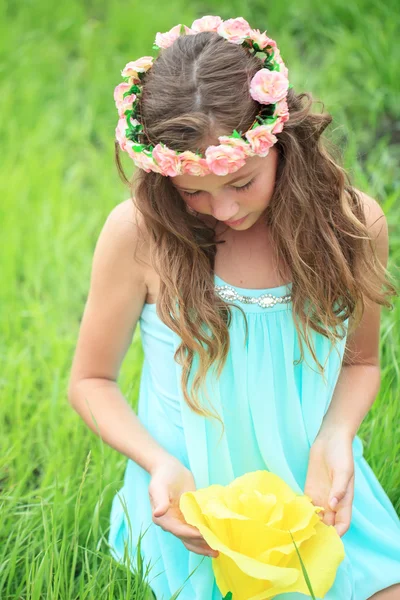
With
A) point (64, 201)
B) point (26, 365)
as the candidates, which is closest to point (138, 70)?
point (26, 365)

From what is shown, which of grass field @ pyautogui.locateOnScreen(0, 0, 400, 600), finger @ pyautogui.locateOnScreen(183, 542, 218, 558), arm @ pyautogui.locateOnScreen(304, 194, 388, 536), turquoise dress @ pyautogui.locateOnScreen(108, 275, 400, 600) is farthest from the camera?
grass field @ pyautogui.locateOnScreen(0, 0, 400, 600)

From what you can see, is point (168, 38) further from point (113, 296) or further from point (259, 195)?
point (113, 296)

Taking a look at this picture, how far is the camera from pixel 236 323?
5.59 ft

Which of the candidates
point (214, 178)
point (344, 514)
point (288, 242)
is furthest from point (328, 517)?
point (214, 178)

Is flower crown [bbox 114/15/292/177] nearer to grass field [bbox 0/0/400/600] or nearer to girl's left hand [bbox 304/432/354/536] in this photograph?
grass field [bbox 0/0/400/600]

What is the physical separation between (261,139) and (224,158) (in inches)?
3.5

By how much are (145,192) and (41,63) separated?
8.65ft

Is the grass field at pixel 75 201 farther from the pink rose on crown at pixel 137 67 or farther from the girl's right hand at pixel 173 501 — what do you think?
the pink rose on crown at pixel 137 67

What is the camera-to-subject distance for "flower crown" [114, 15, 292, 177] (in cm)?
144

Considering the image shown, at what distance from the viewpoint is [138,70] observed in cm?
156

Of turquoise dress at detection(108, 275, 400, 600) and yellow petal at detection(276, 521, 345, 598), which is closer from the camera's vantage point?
yellow petal at detection(276, 521, 345, 598)

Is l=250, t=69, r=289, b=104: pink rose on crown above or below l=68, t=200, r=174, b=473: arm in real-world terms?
above

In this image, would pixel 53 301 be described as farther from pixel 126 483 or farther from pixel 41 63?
pixel 41 63

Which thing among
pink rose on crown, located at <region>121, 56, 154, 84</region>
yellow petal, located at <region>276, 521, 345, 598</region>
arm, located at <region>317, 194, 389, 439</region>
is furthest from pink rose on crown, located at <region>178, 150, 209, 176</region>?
yellow petal, located at <region>276, 521, 345, 598</region>
